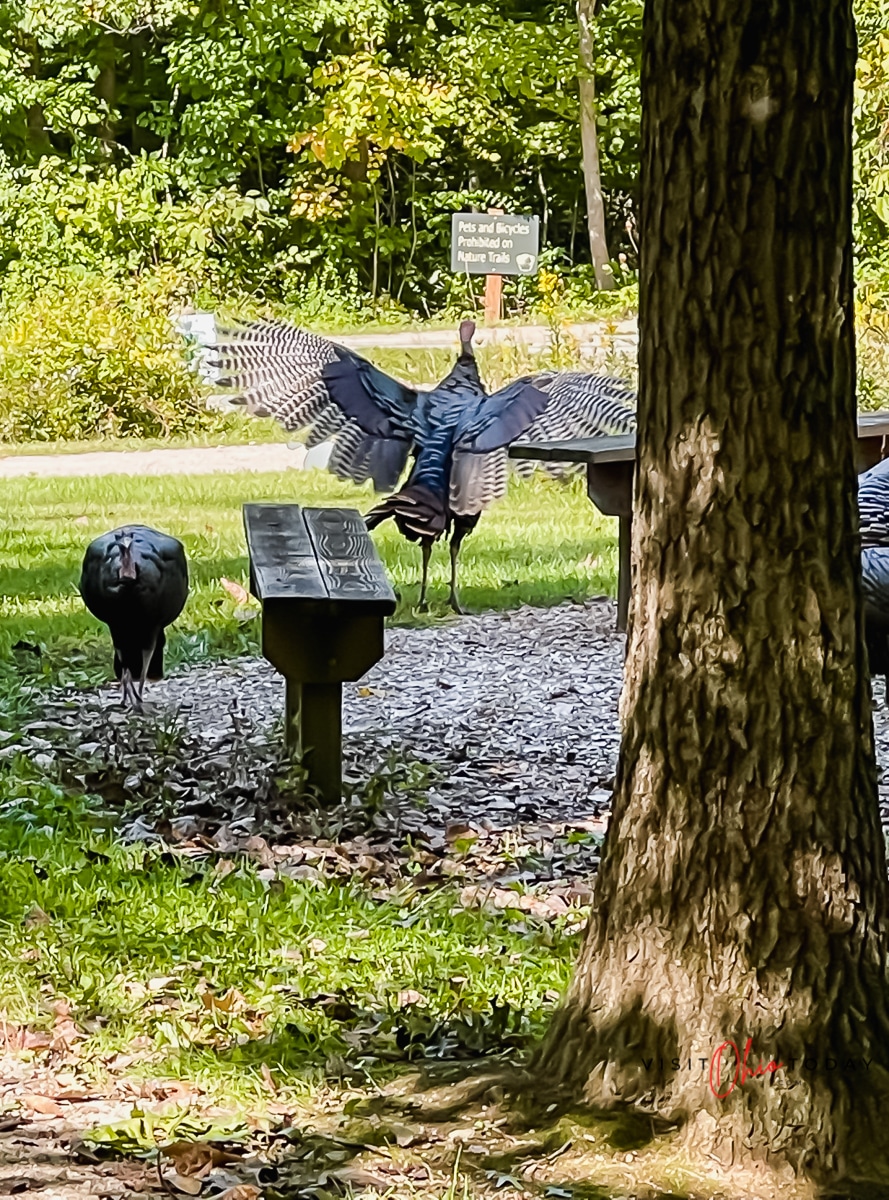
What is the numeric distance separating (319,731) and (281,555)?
0.73 meters

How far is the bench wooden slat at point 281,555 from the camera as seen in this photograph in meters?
4.62

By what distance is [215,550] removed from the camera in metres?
9.29

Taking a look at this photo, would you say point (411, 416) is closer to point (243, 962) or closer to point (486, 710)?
point (486, 710)

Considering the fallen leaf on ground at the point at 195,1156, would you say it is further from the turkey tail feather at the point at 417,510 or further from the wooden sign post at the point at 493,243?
the wooden sign post at the point at 493,243

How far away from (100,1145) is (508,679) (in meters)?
4.18

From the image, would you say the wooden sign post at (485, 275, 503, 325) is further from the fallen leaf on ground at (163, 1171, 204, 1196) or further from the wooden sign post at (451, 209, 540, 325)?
the fallen leaf on ground at (163, 1171, 204, 1196)

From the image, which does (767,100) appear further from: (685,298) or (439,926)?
(439,926)

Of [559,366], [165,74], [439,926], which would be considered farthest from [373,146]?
[439,926]

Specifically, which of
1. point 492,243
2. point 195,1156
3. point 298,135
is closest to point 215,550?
point 492,243

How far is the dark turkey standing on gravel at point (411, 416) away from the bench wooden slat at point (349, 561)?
1420mm

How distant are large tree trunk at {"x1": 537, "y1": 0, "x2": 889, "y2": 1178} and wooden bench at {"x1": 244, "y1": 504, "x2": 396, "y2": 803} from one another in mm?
A: 2158

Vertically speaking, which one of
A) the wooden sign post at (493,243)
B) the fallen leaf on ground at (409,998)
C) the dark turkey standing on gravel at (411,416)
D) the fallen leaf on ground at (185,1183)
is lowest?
the fallen leaf on ground at (409,998)

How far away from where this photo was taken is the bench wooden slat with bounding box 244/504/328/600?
4.62 metres

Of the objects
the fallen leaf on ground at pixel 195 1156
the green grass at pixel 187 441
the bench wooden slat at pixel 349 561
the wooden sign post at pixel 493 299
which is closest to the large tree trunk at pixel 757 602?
the fallen leaf on ground at pixel 195 1156
